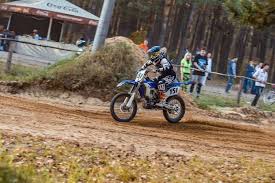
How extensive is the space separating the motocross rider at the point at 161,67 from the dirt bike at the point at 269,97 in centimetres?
798

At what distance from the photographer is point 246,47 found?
53.7 metres

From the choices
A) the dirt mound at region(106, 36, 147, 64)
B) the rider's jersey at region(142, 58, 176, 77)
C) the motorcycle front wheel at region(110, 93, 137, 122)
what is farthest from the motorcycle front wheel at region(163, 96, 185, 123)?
the dirt mound at region(106, 36, 147, 64)

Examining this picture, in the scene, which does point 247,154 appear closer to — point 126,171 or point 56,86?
point 126,171

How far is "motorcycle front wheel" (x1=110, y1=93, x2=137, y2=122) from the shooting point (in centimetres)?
1213

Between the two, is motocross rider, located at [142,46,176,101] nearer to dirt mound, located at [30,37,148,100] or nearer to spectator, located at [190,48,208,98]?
dirt mound, located at [30,37,148,100]

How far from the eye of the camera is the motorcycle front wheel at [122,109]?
12133 mm

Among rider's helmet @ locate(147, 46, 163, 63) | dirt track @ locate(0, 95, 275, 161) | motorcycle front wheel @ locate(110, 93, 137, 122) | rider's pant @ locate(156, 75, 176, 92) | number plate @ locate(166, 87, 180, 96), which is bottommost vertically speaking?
dirt track @ locate(0, 95, 275, 161)

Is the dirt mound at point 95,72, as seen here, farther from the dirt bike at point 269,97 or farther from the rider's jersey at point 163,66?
the dirt bike at point 269,97

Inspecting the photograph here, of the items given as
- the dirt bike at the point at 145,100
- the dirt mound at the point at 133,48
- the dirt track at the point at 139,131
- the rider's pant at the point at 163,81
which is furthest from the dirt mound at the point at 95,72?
the rider's pant at the point at 163,81

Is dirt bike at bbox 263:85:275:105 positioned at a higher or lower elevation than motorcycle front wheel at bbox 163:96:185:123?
higher

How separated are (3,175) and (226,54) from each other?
48.4 metres

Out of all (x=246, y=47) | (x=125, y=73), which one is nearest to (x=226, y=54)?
(x=246, y=47)

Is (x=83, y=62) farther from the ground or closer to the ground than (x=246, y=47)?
closer to the ground

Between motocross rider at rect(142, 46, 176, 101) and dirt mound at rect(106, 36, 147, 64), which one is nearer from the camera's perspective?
motocross rider at rect(142, 46, 176, 101)
